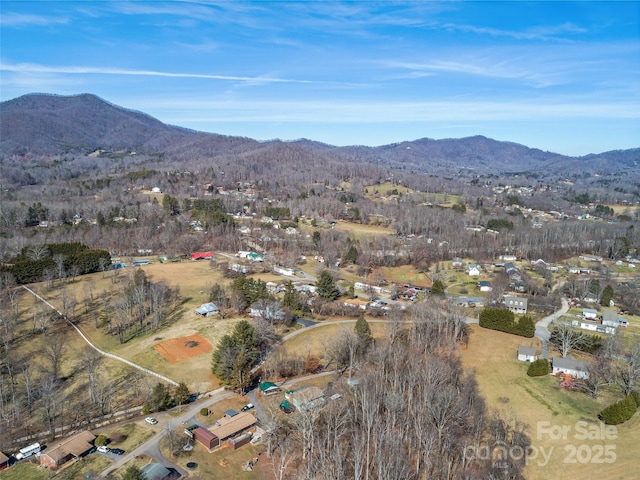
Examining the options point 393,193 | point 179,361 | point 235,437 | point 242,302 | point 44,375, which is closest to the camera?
point 235,437

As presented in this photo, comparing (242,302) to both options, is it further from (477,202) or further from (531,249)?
(477,202)

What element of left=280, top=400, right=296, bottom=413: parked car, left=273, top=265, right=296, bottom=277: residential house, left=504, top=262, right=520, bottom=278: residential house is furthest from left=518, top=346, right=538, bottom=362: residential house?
left=273, top=265, right=296, bottom=277: residential house

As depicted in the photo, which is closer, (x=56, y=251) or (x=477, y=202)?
(x=56, y=251)

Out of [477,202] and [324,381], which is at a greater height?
[477,202]

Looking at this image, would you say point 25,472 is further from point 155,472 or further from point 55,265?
point 55,265

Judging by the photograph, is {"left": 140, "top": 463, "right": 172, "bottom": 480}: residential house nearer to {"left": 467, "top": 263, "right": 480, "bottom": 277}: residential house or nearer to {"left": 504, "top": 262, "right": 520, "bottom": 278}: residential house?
{"left": 467, "top": 263, "right": 480, "bottom": 277}: residential house

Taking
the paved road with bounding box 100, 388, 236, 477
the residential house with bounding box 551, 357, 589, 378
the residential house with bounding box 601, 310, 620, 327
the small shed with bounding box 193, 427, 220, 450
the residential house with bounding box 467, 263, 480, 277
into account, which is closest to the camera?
the paved road with bounding box 100, 388, 236, 477

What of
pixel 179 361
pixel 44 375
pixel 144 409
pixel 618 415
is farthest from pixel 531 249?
pixel 44 375
